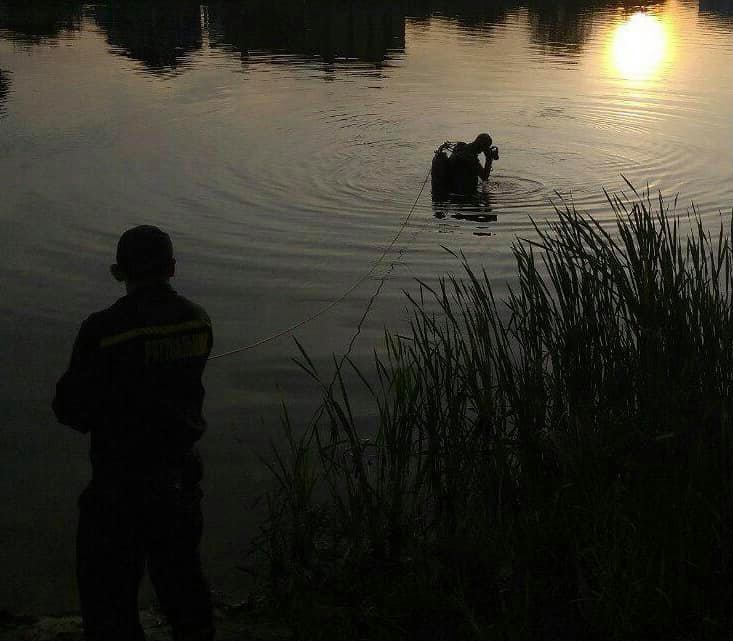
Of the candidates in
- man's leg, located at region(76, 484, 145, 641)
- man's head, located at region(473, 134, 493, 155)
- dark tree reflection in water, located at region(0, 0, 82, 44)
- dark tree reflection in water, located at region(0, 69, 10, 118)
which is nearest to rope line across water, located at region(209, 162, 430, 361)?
man's head, located at region(473, 134, 493, 155)

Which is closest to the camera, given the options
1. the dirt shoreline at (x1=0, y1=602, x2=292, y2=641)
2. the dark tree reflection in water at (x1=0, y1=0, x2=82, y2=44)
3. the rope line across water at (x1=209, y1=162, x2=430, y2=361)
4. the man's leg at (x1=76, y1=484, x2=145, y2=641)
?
the man's leg at (x1=76, y1=484, x2=145, y2=641)

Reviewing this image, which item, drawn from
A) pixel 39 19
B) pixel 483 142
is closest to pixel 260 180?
pixel 483 142

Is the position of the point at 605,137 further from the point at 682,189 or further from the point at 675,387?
the point at 675,387

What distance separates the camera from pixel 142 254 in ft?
14.5

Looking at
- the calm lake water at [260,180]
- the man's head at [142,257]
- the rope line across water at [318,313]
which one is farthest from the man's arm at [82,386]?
the rope line across water at [318,313]

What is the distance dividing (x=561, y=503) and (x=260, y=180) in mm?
12842

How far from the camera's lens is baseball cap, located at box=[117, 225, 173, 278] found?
4.42 meters

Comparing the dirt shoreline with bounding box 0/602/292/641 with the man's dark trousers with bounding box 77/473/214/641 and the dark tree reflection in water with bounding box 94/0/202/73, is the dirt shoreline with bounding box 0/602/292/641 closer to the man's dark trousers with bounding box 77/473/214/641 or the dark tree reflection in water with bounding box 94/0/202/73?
the man's dark trousers with bounding box 77/473/214/641

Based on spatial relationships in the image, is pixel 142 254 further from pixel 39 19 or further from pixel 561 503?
pixel 39 19

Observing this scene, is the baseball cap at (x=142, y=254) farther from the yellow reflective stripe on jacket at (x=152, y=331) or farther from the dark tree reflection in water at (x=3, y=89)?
the dark tree reflection in water at (x=3, y=89)

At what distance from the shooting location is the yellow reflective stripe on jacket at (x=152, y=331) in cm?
430

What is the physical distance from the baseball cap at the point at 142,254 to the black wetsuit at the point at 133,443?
87 mm

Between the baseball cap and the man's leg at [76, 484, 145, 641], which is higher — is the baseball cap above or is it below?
above

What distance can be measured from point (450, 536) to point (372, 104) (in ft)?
71.2
